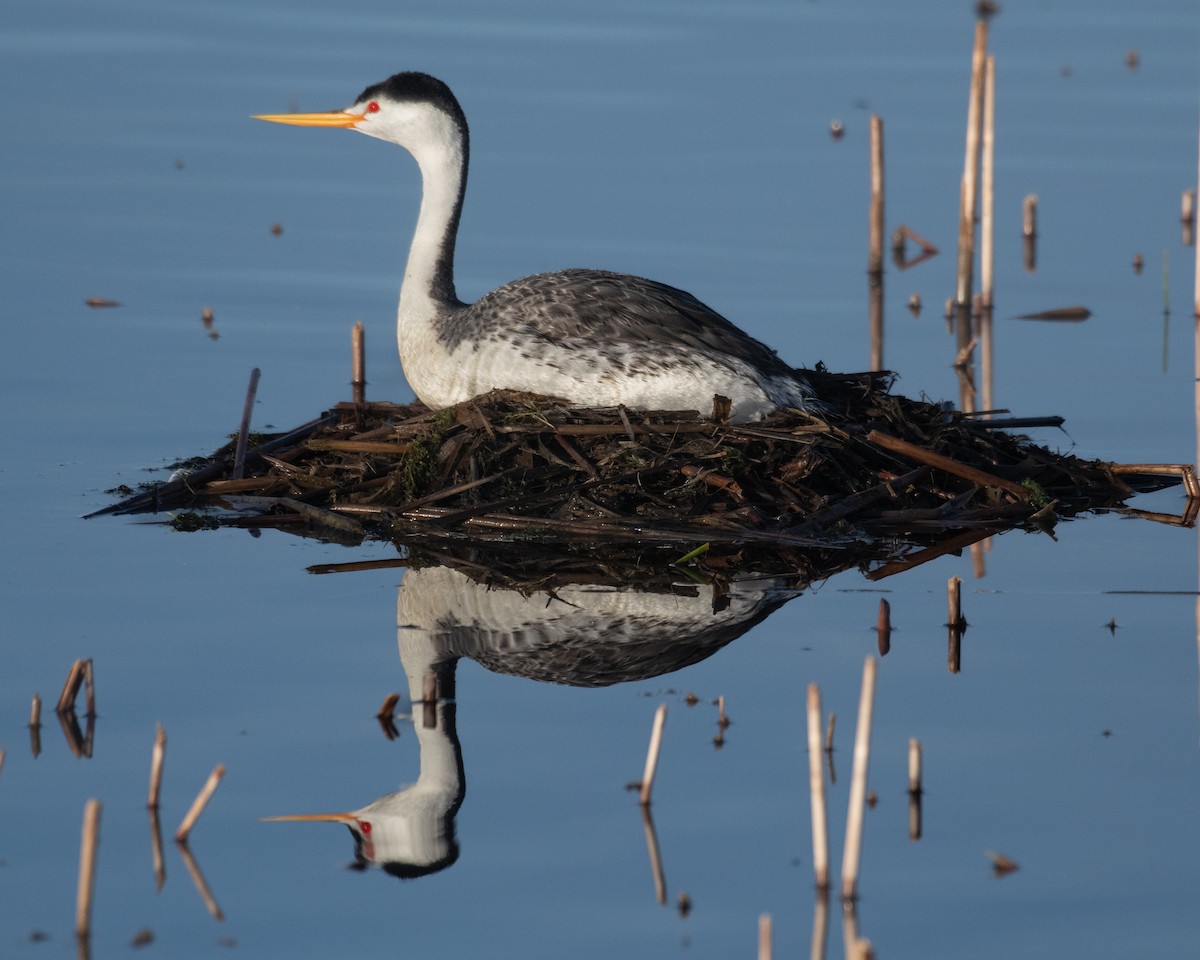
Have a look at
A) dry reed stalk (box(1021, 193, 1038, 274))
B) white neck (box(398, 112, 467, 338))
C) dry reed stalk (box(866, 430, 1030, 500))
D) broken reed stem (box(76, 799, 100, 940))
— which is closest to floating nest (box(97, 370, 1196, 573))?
dry reed stalk (box(866, 430, 1030, 500))

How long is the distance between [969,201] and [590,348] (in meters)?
4.79

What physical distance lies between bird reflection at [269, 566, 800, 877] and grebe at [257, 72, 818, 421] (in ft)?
4.09

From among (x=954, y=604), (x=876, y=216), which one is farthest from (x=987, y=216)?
(x=954, y=604)

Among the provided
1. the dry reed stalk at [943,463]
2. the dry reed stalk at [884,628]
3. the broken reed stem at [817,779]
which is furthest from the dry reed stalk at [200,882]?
the dry reed stalk at [943,463]

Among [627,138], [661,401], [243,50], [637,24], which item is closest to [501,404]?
[661,401]

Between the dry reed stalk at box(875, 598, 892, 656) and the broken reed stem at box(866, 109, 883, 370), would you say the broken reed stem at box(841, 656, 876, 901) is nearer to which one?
the dry reed stalk at box(875, 598, 892, 656)

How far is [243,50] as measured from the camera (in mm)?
18641

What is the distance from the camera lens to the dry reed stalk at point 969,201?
12.7 meters

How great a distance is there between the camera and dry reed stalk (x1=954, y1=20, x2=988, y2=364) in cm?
1266

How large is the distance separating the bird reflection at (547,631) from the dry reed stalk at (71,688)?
3.49 feet

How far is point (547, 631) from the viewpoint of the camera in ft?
23.5

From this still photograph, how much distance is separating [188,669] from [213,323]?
5.58 m

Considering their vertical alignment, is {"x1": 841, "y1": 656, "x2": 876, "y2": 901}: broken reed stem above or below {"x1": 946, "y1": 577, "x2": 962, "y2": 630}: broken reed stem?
below

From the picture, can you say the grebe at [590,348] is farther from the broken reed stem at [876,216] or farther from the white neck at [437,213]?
the broken reed stem at [876,216]
